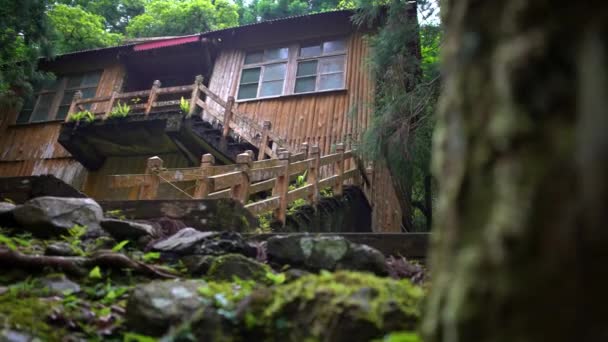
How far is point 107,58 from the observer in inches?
677

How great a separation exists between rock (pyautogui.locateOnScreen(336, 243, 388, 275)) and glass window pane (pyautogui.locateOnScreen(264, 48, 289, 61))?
12.2 meters

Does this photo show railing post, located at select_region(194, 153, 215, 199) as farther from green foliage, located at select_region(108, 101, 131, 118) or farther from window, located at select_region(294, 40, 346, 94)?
window, located at select_region(294, 40, 346, 94)

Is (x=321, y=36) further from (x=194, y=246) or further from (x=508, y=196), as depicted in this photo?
(x=508, y=196)

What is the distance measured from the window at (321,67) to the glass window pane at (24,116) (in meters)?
9.56

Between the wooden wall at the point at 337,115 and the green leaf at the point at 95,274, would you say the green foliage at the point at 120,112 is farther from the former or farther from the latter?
the green leaf at the point at 95,274

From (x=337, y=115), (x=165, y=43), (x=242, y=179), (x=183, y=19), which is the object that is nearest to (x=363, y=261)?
(x=242, y=179)

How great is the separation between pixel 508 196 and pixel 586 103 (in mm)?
211

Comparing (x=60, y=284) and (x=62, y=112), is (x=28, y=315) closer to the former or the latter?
(x=60, y=284)

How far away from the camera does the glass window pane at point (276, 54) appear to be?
14923mm

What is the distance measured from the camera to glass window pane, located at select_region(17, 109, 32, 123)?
1688cm

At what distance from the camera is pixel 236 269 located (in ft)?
10.6

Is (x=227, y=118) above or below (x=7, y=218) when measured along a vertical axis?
above

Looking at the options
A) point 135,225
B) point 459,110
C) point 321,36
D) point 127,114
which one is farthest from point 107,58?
point 459,110

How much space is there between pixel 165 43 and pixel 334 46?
5508mm
